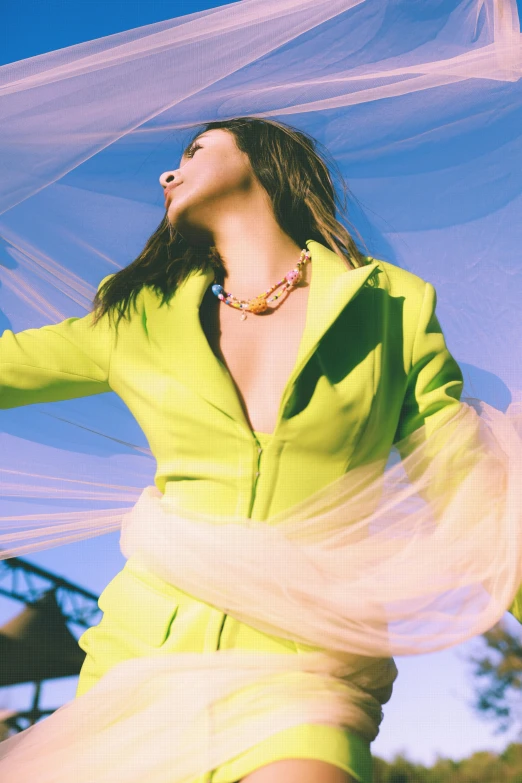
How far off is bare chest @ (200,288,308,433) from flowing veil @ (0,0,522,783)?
22cm

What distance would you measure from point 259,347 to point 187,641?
607 mm

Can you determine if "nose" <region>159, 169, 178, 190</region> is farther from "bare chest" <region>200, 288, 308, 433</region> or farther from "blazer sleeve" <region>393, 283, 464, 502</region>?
"blazer sleeve" <region>393, 283, 464, 502</region>

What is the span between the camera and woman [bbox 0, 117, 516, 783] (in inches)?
62.6

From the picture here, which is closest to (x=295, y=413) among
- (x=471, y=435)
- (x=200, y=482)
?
(x=200, y=482)

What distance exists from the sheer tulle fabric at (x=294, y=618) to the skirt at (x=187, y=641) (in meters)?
0.02

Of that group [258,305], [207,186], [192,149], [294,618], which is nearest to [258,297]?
[258,305]

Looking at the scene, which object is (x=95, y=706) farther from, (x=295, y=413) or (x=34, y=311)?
(x=34, y=311)

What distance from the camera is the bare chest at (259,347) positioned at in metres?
1.74

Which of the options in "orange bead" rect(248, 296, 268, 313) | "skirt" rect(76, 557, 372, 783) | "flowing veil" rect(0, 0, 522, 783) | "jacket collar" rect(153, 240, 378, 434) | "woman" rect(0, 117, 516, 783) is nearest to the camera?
"skirt" rect(76, 557, 372, 783)

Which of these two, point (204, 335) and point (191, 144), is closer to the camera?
point (204, 335)

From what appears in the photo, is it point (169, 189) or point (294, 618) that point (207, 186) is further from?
point (294, 618)

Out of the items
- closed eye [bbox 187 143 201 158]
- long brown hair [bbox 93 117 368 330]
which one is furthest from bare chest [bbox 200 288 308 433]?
closed eye [bbox 187 143 201 158]

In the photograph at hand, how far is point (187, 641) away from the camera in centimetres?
152

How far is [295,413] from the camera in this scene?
1.68 meters
